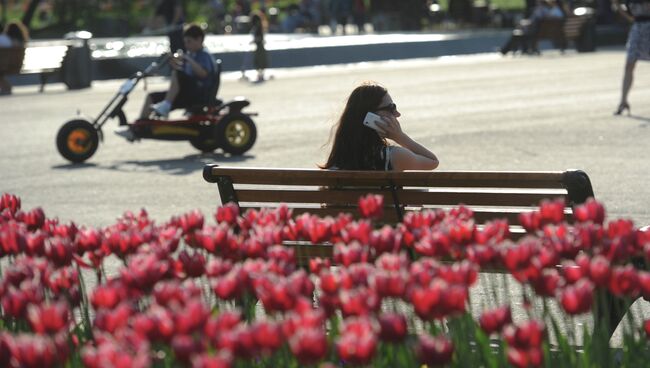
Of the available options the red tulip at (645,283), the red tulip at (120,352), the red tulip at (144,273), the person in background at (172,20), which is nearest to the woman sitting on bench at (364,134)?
the red tulip at (144,273)

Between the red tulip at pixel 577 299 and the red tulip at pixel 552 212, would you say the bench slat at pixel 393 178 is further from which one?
the red tulip at pixel 577 299

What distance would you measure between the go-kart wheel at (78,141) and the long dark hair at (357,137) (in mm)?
8391

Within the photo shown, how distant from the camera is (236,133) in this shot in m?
15.2

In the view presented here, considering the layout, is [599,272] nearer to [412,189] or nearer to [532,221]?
[532,221]

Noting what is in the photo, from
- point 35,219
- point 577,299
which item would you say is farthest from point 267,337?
point 35,219

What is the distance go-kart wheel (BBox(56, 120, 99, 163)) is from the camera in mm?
15141

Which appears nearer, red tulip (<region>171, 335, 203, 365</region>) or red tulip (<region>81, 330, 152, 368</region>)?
red tulip (<region>81, 330, 152, 368</region>)

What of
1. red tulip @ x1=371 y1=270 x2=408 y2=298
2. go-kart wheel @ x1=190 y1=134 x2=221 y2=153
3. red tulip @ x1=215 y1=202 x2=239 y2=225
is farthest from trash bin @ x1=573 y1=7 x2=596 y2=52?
red tulip @ x1=371 y1=270 x2=408 y2=298

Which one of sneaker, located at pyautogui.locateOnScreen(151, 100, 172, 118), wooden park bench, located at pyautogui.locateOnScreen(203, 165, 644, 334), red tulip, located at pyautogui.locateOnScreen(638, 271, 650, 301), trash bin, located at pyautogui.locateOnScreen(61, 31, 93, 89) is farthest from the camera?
trash bin, located at pyautogui.locateOnScreen(61, 31, 93, 89)

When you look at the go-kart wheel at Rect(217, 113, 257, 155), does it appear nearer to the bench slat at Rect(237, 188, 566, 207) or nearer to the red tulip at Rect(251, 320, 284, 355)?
the bench slat at Rect(237, 188, 566, 207)

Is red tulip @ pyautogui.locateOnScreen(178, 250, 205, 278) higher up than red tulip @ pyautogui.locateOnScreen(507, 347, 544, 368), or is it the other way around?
red tulip @ pyautogui.locateOnScreen(507, 347, 544, 368)

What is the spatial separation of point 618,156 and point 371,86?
7.38m

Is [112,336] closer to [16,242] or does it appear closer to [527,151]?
[16,242]

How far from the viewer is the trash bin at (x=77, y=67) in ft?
88.6
